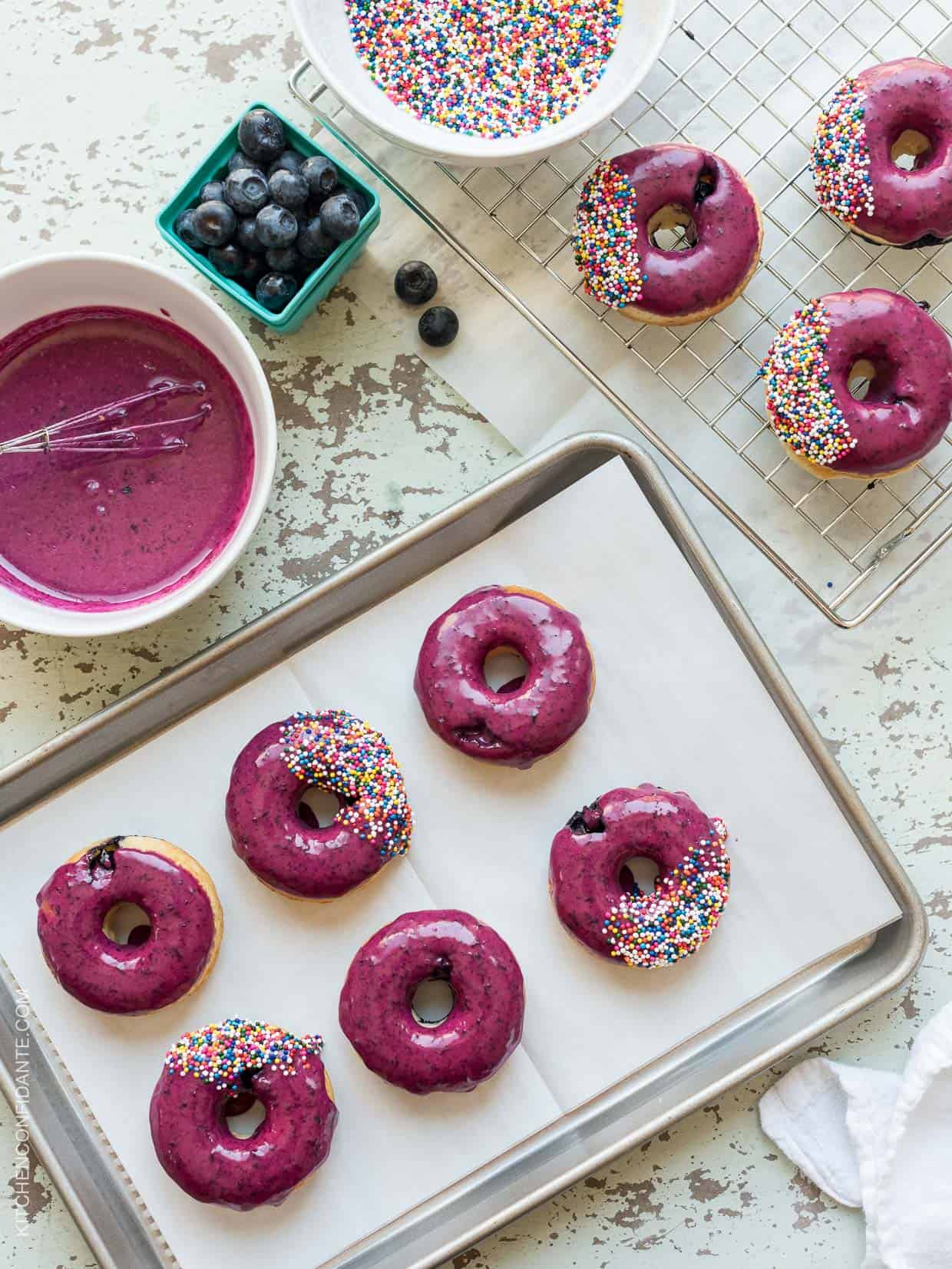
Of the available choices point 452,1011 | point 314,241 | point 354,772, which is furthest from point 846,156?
point 452,1011

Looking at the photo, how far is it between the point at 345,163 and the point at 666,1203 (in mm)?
1640

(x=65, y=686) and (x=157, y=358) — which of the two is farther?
(x=65, y=686)

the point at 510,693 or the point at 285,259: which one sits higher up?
the point at 285,259

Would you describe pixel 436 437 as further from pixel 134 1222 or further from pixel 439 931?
pixel 134 1222

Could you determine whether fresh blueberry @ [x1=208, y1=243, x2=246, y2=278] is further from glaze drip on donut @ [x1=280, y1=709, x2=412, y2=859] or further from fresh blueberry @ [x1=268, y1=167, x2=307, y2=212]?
glaze drip on donut @ [x1=280, y1=709, x2=412, y2=859]

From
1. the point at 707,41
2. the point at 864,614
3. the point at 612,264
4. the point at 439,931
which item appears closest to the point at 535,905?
the point at 439,931

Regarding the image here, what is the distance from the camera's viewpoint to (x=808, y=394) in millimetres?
1590

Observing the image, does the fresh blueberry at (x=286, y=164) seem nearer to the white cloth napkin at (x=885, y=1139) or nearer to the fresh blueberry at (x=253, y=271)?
the fresh blueberry at (x=253, y=271)

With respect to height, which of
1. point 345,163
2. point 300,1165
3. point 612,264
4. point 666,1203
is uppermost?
point 612,264

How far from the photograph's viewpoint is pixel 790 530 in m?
1.71

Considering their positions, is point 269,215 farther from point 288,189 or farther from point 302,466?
point 302,466

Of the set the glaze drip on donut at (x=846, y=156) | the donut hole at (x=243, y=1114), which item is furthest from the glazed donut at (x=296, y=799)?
the glaze drip on donut at (x=846, y=156)

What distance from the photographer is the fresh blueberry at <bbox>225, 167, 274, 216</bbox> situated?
1.52 metres

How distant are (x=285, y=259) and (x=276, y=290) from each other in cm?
4
